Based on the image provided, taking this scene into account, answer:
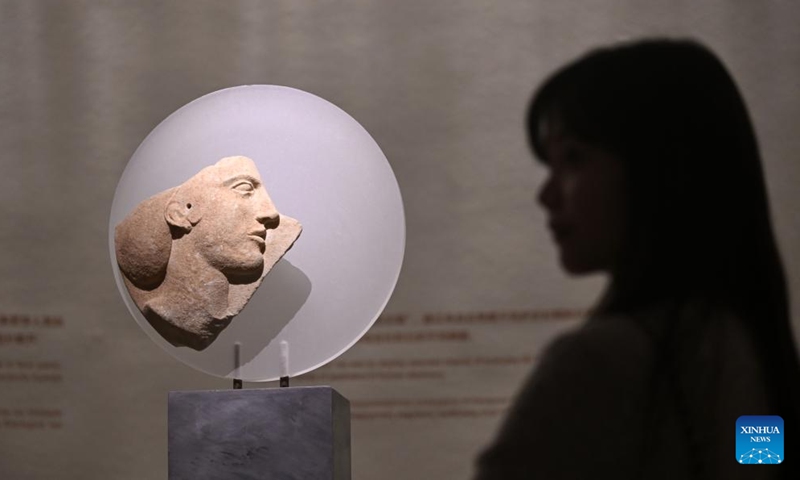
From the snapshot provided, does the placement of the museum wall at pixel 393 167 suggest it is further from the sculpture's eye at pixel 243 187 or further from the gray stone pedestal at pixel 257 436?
the sculpture's eye at pixel 243 187

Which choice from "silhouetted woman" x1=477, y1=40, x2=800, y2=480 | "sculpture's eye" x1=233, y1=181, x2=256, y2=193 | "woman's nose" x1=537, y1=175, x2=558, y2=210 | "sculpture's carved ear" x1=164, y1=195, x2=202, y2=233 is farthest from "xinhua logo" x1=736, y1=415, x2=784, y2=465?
"sculpture's carved ear" x1=164, y1=195, x2=202, y2=233

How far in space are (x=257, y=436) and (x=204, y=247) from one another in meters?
0.61

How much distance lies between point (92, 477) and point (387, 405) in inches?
52.8

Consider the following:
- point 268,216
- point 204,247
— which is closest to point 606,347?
point 268,216

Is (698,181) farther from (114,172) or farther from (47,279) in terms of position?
(47,279)

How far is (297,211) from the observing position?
3191 millimetres

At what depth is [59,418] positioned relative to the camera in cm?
451

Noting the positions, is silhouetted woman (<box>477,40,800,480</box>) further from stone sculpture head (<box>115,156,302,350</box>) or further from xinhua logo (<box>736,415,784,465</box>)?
stone sculpture head (<box>115,156,302,350</box>)

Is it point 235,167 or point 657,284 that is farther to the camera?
point 657,284

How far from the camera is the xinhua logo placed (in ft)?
13.2

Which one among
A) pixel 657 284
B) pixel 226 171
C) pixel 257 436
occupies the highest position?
pixel 226 171

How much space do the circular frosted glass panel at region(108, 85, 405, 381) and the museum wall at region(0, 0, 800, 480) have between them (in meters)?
1.13

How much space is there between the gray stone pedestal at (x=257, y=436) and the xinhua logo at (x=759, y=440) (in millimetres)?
1755

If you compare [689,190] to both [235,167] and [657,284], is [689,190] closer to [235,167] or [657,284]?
Result: [657,284]
